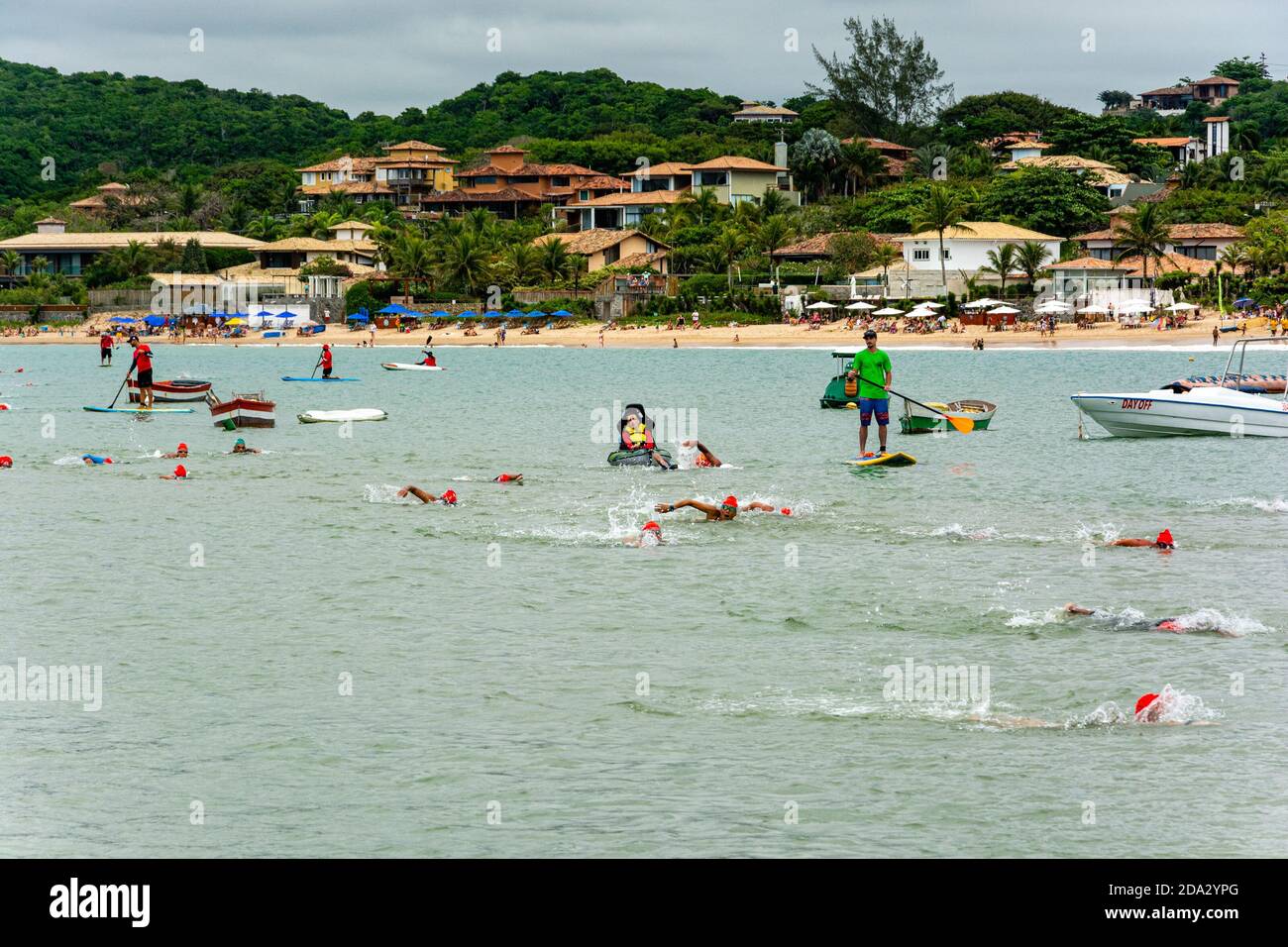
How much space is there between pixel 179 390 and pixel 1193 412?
28.2 m

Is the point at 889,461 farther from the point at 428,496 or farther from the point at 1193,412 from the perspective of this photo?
the point at 428,496

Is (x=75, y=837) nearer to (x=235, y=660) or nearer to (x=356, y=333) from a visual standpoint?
(x=235, y=660)

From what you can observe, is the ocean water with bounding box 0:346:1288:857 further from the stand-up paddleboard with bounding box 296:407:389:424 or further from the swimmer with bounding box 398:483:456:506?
the stand-up paddleboard with bounding box 296:407:389:424

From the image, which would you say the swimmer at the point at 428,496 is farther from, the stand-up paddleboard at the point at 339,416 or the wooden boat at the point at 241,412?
the stand-up paddleboard at the point at 339,416

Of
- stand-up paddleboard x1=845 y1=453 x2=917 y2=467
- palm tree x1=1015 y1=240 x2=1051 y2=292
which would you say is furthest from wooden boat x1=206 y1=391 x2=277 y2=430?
palm tree x1=1015 y1=240 x2=1051 y2=292

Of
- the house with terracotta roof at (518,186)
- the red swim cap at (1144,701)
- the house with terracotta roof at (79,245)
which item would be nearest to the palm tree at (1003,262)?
the house with terracotta roof at (518,186)

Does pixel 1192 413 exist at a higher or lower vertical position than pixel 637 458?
higher

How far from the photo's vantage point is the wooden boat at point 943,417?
3538 cm

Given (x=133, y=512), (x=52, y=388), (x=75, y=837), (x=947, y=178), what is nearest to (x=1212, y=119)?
(x=947, y=178)

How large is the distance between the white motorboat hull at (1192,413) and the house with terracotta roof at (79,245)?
4201 inches

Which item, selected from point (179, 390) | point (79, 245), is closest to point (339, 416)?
point (179, 390)

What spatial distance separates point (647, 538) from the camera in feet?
65.8

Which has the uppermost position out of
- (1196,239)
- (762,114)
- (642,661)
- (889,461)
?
(762,114)
